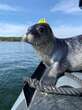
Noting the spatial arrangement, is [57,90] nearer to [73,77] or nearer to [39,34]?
[73,77]

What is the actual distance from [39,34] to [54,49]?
1.03 feet

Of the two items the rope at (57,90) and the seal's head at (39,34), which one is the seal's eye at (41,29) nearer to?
the seal's head at (39,34)

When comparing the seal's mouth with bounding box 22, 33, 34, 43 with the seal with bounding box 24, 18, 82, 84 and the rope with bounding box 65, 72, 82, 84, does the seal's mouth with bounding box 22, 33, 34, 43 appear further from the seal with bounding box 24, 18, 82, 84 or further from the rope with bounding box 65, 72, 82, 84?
the rope with bounding box 65, 72, 82, 84

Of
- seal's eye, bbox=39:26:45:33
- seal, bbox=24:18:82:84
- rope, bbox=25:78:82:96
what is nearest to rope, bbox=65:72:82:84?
seal, bbox=24:18:82:84

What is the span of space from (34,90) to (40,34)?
0.60 m

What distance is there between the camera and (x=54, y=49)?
307 centimetres

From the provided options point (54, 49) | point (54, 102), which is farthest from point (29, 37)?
point (54, 102)

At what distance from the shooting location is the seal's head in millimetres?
2822

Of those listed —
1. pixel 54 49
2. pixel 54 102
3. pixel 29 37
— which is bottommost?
pixel 54 102

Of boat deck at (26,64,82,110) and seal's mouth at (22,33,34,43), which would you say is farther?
seal's mouth at (22,33,34,43)

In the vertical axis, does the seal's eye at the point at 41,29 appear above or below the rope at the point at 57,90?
above

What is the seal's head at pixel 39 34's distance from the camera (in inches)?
111

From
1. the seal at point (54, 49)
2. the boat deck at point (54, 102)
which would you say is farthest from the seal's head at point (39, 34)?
the boat deck at point (54, 102)

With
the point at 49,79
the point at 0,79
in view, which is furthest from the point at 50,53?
the point at 0,79
